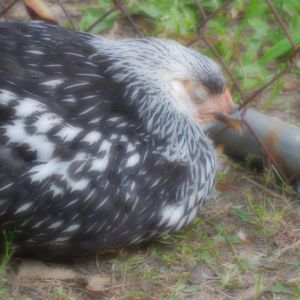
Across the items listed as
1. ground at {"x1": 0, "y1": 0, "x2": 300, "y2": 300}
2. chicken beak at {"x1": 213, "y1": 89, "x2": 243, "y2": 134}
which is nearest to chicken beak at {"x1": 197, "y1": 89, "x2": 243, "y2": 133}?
chicken beak at {"x1": 213, "y1": 89, "x2": 243, "y2": 134}

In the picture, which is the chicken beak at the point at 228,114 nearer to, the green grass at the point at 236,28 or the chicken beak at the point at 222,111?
the chicken beak at the point at 222,111

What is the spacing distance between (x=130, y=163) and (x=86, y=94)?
235 millimetres

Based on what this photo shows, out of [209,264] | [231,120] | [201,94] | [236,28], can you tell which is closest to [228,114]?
[231,120]

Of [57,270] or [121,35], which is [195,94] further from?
[121,35]

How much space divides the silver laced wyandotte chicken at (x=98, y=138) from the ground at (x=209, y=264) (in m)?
→ 0.08

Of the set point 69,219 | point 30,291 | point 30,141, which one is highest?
point 30,141

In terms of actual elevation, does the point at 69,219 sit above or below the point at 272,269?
above

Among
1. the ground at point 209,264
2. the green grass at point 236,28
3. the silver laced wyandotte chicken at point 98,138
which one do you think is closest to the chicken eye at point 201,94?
the silver laced wyandotte chicken at point 98,138

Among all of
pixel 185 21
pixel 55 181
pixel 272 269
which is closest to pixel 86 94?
pixel 55 181

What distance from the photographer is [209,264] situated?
8.52ft

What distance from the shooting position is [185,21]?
3.62m

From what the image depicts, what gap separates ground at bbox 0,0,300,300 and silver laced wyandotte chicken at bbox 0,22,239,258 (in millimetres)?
80

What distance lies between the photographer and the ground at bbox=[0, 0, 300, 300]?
2.46 m

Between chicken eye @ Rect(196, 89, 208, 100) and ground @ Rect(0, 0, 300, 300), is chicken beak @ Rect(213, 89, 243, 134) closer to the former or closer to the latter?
chicken eye @ Rect(196, 89, 208, 100)
